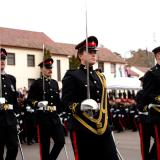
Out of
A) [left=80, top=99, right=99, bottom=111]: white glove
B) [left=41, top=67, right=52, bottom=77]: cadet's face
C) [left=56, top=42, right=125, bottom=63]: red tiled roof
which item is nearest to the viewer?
[left=80, top=99, right=99, bottom=111]: white glove

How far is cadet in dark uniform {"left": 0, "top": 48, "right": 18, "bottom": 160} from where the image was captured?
7172 mm

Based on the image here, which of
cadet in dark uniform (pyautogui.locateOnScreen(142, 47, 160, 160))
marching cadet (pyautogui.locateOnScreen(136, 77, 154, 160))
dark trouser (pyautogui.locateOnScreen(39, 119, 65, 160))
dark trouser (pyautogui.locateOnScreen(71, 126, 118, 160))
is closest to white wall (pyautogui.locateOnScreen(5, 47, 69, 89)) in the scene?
dark trouser (pyautogui.locateOnScreen(39, 119, 65, 160))

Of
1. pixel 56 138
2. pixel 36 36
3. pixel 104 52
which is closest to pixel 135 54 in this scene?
pixel 104 52

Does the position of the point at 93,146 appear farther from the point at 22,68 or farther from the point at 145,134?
the point at 22,68

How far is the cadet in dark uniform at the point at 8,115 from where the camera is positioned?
7172 mm

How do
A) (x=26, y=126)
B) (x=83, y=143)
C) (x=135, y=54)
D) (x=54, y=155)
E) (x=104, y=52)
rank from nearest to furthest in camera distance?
(x=83, y=143)
(x=54, y=155)
(x=26, y=126)
(x=104, y=52)
(x=135, y=54)

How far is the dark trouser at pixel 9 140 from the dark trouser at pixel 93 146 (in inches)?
73.6

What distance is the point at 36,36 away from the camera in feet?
169

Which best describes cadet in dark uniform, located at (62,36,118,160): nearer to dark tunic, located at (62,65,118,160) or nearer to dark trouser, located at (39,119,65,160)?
dark tunic, located at (62,65,118,160)

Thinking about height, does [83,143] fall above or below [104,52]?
below

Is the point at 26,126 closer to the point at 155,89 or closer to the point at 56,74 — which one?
the point at 155,89

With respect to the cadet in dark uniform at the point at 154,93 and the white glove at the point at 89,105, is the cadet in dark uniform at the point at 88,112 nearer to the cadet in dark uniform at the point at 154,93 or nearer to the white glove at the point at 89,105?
the white glove at the point at 89,105

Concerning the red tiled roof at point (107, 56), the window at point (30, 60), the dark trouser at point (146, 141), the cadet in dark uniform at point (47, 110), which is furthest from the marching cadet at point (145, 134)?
the red tiled roof at point (107, 56)

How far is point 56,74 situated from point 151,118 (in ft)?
145
